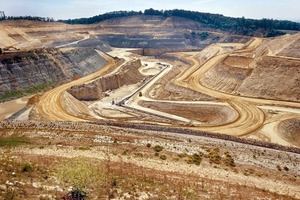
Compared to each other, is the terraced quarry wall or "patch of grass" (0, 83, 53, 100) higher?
the terraced quarry wall

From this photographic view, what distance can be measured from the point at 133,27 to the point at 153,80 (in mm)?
93941

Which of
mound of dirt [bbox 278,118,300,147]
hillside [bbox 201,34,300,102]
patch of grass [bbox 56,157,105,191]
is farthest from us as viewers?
hillside [bbox 201,34,300,102]

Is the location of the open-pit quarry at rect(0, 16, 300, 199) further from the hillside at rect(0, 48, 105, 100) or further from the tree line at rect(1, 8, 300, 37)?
the tree line at rect(1, 8, 300, 37)

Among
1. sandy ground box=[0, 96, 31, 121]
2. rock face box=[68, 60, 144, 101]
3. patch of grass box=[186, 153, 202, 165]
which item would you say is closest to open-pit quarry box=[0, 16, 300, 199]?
patch of grass box=[186, 153, 202, 165]

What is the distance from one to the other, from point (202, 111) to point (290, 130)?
17614 mm

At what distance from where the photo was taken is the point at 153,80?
94.9 meters

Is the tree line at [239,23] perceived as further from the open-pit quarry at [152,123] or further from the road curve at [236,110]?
the road curve at [236,110]

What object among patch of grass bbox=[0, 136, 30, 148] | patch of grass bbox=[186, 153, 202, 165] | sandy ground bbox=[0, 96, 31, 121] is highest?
patch of grass bbox=[186, 153, 202, 165]

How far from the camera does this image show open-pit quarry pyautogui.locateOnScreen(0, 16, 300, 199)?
1032 inches

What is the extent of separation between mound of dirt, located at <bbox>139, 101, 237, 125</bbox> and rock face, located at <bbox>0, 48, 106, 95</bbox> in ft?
96.3

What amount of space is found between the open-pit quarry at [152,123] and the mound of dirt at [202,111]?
0.23m

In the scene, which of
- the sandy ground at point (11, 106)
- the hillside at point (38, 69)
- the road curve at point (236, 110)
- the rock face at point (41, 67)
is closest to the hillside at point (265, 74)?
the road curve at point (236, 110)

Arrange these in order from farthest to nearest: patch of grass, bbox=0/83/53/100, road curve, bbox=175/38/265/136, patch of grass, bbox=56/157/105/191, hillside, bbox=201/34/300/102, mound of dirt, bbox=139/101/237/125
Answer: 1. patch of grass, bbox=0/83/53/100
2. hillside, bbox=201/34/300/102
3. mound of dirt, bbox=139/101/237/125
4. road curve, bbox=175/38/265/136
5. patch of grass, bbox=56/157/105/191

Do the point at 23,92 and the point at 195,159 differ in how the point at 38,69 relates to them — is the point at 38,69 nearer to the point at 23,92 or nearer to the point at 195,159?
the point at 23,92
